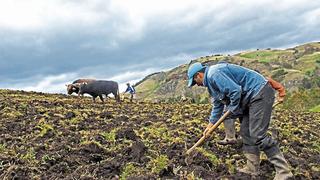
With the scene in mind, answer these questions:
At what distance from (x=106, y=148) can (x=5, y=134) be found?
9.84 ft

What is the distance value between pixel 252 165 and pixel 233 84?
1415 millimetres

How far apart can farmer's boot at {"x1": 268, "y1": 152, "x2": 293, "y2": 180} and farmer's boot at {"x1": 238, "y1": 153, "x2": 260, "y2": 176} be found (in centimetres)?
28

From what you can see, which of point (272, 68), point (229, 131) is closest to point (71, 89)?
point (229, 131)

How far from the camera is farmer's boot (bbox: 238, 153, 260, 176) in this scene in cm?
746

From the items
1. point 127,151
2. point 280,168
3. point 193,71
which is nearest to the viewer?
point 193,71

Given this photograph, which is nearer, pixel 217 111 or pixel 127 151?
pixel 217 111

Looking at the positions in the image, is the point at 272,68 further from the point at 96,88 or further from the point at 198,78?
the point at 198,78

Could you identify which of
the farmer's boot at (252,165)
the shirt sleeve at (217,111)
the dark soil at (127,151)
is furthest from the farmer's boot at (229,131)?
the farmer's boot at (252,165)

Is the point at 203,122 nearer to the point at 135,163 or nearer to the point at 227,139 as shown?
the point at 227,139

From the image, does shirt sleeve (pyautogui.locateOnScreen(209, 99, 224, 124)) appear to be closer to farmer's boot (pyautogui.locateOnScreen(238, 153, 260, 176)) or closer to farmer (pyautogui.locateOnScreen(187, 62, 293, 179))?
farmer (pyautogui.locateOnScreen(187, 62, 293, 179))

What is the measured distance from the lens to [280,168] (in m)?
7.24

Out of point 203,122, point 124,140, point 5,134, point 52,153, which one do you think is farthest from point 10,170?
point 203,122

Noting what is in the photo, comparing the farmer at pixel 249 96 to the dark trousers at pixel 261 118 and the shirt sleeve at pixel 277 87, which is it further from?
the shirt sleeve at pixel 277 87

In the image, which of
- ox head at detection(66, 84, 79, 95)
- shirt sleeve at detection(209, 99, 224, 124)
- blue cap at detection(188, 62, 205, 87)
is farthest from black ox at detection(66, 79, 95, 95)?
blue cap at detection(188, 62, 205, 87)
